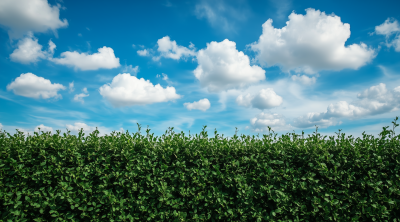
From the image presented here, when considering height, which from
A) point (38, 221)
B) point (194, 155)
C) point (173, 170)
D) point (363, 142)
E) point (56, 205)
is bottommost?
point (38, 221)

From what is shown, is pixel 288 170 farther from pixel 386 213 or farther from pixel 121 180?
pixel 121 180

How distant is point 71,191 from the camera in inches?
220

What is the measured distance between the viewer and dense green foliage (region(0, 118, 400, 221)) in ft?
17.8

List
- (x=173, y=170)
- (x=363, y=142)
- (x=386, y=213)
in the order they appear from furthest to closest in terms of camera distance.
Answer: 1. (x=363, y=142)
2. (x=173, y=170)
3. (x=386, y=213)

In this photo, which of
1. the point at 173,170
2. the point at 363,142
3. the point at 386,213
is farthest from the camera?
the point at 363,142

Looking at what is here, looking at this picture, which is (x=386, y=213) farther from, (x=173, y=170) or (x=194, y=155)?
(x=173, y=170)

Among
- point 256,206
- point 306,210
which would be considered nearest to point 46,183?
point 256,206

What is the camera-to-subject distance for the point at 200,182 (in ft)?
18.3

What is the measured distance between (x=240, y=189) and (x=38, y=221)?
16.9ft

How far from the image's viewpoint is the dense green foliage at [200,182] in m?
5.43

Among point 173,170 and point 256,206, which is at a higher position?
point 173,170

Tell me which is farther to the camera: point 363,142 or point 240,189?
point 363,142

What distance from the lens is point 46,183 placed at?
5777 millimetres

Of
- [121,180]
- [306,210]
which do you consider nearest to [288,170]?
[306,210]
